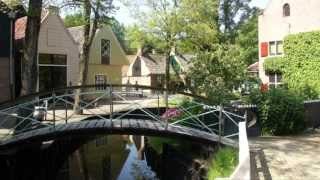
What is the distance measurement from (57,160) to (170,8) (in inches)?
674

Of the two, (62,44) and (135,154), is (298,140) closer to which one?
(135,154)

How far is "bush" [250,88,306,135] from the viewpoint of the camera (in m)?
13.8

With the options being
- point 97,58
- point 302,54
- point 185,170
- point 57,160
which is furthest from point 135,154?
point 97,58

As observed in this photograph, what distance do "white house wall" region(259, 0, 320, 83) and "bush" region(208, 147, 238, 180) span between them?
1772 centimetres

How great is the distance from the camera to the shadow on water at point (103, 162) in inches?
466

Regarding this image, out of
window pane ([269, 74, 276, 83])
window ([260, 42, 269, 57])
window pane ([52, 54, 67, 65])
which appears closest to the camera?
window pane ([52, 54, 67, 65])

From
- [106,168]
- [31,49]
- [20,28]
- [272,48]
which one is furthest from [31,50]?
[272,48]

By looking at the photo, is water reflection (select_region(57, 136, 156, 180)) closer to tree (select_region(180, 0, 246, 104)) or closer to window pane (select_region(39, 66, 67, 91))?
tree (select_region(180, 0, 246, 104))

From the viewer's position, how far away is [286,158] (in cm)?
988

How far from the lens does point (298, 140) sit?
12562mm

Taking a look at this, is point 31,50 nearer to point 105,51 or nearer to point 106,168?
point 106,168

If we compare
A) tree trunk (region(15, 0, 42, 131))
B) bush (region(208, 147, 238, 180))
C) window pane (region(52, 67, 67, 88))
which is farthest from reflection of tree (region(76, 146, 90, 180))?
window pane (region(52, 67, 67, 88))

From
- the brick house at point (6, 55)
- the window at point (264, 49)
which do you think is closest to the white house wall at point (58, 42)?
the brick house at point (6, 55)

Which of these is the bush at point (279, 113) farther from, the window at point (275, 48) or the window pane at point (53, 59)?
the window pane at point (53, 59)
